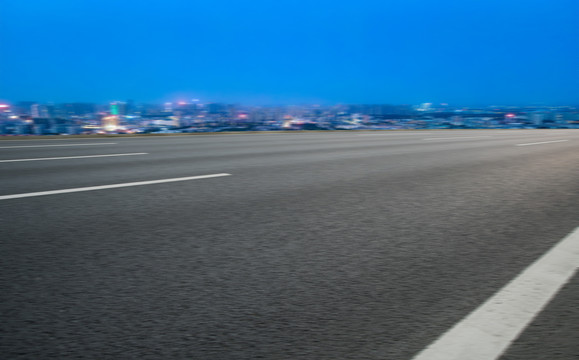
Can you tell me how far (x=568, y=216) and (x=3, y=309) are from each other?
4.08 metres

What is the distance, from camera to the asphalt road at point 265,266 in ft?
5.57

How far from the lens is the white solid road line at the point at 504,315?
5.33 feet

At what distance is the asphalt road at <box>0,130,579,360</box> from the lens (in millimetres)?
1697

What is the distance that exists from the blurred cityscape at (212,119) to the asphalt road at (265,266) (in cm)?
1007

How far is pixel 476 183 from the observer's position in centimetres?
585

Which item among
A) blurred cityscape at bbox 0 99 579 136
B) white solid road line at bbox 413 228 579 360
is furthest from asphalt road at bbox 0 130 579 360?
blurred cityscape at bbox 0 99 579 136

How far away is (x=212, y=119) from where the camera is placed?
21.1 metres

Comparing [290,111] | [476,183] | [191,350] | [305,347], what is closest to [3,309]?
[191,350]

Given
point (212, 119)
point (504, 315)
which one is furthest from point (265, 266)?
point (212, 119)

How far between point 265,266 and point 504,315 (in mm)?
1163

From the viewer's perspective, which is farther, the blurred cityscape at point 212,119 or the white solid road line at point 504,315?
the blurred cityscape at point 212,119

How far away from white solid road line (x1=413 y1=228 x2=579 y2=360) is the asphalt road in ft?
0.15

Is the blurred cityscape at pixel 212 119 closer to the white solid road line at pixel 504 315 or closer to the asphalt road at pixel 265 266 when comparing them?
the asphalt road at pixel 265 266

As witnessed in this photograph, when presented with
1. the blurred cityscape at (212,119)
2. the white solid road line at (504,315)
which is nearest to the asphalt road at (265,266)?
the white solid road line at (504,315)
